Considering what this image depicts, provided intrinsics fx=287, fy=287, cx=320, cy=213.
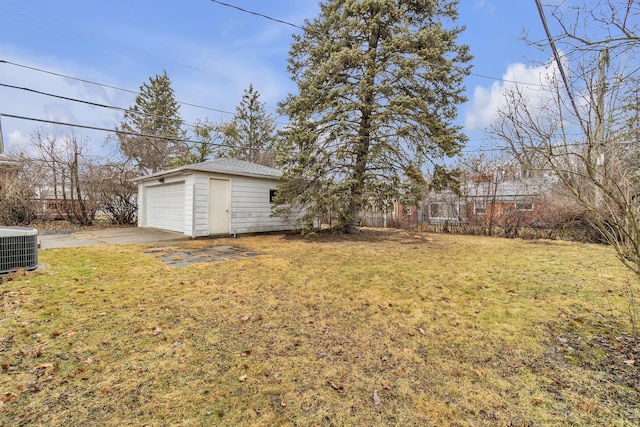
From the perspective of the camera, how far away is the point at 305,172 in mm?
9797

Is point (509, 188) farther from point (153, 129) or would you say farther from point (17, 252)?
point (153, 129)

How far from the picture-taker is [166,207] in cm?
1194

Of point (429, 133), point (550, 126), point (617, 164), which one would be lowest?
point (617, 164)

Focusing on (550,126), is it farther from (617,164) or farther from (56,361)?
(56,361)

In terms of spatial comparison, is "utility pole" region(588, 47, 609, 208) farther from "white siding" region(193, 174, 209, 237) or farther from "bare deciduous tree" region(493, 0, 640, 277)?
"white siding" region(193, 174, 209, 237)

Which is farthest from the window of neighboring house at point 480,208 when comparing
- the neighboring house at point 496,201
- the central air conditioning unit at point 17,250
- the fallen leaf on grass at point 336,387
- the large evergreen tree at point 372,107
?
the central air conditioning unit at point 17,250

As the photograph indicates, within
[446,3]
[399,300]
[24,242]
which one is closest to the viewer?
[399,300]

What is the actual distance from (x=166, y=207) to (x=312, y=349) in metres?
11.3

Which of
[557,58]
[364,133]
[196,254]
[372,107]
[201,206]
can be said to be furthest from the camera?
[364,133]

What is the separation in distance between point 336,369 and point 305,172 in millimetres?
7888

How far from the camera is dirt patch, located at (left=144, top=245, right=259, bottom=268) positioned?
6.25m

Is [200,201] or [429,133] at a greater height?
[429,133]

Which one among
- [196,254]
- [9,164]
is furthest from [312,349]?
[9,164]

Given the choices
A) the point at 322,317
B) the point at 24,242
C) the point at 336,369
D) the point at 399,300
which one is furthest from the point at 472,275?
the point at 24,242
